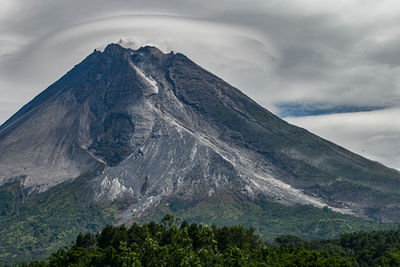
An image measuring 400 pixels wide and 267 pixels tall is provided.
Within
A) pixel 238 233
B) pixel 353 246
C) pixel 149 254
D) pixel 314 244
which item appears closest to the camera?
pixel 149 254

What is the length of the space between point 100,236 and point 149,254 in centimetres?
3955

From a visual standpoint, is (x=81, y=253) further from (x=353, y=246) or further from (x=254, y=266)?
(x=353, y=246)

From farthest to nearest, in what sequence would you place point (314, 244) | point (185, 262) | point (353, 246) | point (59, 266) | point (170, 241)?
point (314, 244) < point (353, 246) < point (170, 241) < point (59, 266) < point (185, 262)

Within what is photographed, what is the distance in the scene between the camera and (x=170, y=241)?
76.9 m

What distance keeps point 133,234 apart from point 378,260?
4872 cm

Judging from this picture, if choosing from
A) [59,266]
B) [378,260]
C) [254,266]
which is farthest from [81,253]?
[378,260]

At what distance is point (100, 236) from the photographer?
3775 inches

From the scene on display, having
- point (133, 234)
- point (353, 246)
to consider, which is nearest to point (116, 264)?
point (133, 234)

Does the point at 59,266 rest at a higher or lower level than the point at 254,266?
lower

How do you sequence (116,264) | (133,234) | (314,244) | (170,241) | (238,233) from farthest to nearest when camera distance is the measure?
(314,244)
(238,233)
(133,234)
(170,241)
(116,264)

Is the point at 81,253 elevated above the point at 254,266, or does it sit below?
below

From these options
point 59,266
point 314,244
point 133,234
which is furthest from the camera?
point 314,244

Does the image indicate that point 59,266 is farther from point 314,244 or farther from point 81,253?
point 314,244

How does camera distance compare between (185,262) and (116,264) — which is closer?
(185,262)
